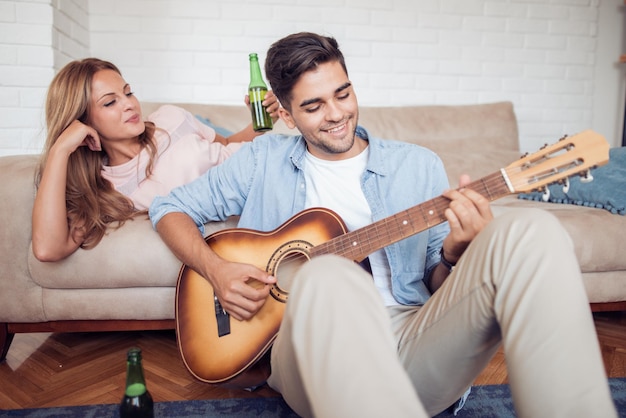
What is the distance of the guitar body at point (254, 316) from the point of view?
1.19 meters

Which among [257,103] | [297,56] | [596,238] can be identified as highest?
[297,56]

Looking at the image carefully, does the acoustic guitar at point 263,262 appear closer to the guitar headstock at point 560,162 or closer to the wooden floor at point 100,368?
Answer: the guitar headstock at point 560,162

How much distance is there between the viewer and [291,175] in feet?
4.67

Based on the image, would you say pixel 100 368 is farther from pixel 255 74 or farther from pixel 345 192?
pixel 255 74

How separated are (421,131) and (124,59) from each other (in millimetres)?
1587

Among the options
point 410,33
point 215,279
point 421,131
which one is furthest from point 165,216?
point 410,33

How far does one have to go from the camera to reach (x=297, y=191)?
139 centimetres

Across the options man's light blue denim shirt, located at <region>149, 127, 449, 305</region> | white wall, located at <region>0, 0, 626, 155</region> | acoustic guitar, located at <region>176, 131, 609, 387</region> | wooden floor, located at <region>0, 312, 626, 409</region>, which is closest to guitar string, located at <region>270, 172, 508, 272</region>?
acoustic guitar, located at <region>176, 131, 609, 387</region>

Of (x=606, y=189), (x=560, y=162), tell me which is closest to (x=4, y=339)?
(x=560, y=162)

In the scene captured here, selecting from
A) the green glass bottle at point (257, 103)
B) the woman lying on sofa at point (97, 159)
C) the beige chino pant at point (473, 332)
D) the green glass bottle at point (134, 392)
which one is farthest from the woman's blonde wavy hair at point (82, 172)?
the beige chino pant at point (473, 332)

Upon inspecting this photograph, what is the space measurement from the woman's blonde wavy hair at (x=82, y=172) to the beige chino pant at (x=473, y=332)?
95 cm

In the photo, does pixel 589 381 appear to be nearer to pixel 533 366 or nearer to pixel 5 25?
pixel 533 366

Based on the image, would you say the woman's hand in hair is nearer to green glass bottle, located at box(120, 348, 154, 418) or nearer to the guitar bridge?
the guitar bridge

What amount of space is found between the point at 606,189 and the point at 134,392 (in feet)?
5.76
